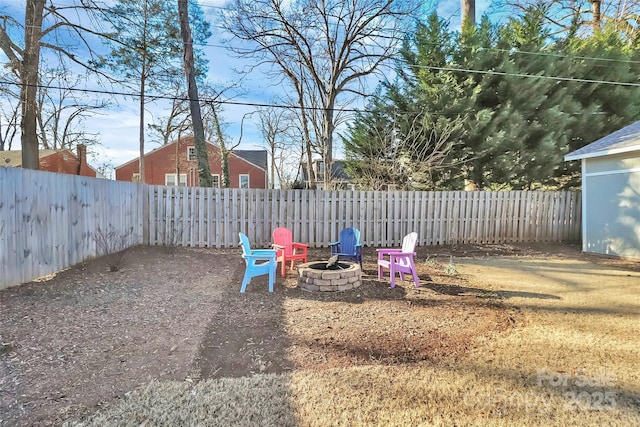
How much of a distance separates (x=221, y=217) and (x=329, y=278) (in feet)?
13.3

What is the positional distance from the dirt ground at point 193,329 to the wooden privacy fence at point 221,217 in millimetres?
565

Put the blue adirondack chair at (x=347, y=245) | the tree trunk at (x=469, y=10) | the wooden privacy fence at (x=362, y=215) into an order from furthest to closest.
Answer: the tree trunk at (x=469, y=10) → the wooden privacy fence at (x=362, y=215) → the blue adirondack chair at (x=347, y=245)

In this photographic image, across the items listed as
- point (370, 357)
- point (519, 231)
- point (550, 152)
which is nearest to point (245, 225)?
point (370, 357)

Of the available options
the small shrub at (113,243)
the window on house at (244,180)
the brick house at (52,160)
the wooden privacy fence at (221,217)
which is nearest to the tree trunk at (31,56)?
the wooden privacy fence at (221,217)

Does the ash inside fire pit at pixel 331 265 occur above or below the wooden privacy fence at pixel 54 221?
below

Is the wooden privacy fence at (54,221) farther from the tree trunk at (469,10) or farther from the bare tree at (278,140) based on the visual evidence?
the tree trunk at (469,10)

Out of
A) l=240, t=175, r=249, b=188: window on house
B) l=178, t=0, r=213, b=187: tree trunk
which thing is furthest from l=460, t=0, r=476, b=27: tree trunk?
l=240, t=175, r=249, b=188: window on house

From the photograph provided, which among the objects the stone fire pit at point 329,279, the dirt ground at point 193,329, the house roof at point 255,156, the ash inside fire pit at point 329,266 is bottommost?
the dirt ground at point 193,329

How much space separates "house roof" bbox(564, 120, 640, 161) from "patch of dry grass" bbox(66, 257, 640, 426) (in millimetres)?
5763

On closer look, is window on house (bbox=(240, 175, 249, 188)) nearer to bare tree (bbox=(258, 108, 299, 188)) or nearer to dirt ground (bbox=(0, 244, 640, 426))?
bare tree (bbox=(258, 108, 299, 188))

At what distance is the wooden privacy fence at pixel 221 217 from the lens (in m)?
4.38

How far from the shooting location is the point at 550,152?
35.5 ft

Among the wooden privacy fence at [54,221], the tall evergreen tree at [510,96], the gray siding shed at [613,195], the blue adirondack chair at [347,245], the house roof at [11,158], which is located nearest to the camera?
the wooden privacy fence at [54,221]

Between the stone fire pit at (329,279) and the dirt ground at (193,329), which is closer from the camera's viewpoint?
the dirt ground at (193,329)
